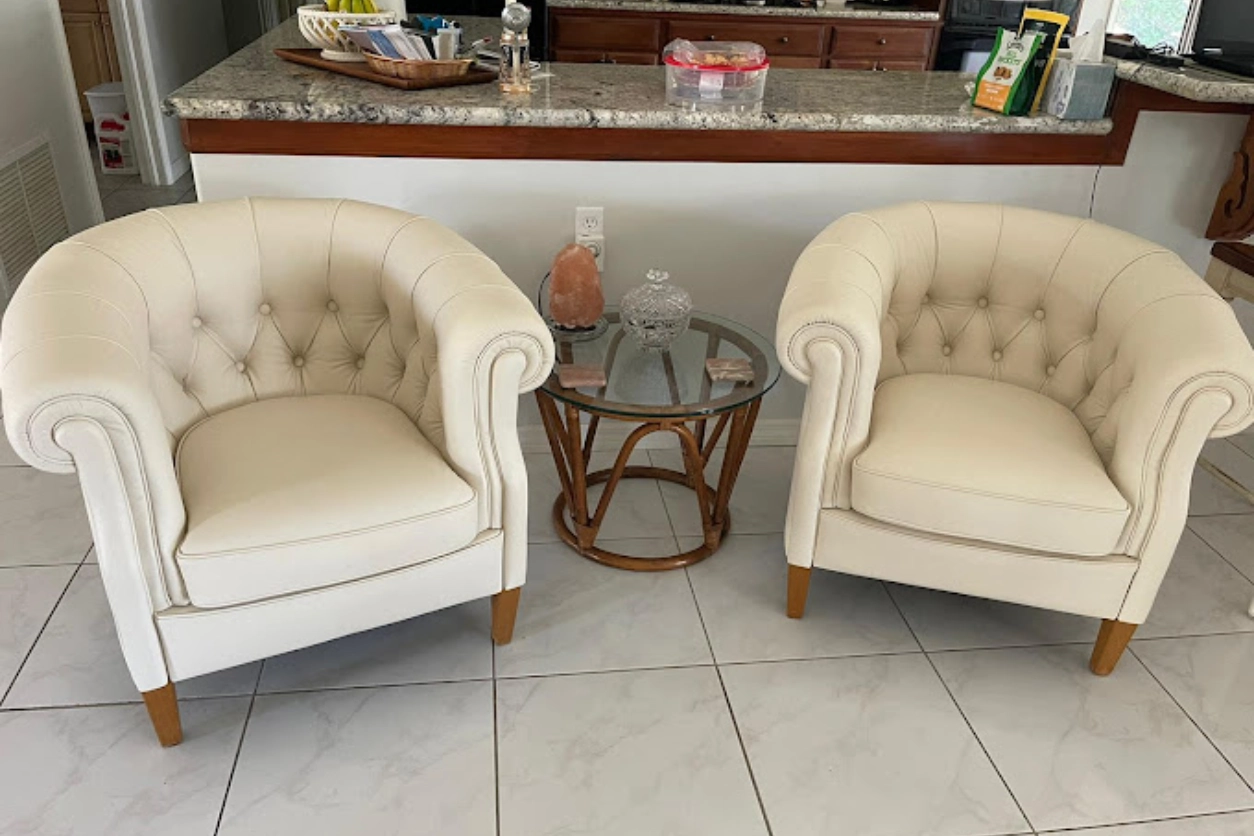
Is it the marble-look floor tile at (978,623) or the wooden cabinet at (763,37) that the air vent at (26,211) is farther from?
the marble-look floor tile at (978,623)

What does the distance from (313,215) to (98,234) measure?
0.37 m

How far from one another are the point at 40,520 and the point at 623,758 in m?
1.50

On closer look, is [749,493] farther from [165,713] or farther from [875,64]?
[875,64]

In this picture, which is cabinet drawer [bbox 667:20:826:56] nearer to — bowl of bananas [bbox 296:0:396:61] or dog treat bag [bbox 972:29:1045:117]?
dog treat bag [bbox 972:29:1045:117]

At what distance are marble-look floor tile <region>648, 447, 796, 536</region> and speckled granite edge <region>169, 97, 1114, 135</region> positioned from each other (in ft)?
2.86

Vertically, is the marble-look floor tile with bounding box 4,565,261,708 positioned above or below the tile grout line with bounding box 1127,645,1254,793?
above

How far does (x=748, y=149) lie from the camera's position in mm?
2270

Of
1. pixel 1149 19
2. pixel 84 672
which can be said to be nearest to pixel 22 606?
pixel 84 672

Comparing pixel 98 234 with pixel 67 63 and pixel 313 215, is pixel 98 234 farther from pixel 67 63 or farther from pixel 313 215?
pixel 67 63

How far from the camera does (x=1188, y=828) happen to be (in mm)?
1598

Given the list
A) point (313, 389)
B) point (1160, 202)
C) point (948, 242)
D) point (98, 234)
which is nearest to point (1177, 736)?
point (948, 242)

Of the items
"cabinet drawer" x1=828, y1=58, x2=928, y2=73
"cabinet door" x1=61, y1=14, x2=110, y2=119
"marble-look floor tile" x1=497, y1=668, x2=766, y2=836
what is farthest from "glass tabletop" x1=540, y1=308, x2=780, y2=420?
"cabinet door" x1=61, y1=14, x2=110, y2=119

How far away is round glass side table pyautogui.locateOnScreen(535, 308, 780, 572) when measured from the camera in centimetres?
191

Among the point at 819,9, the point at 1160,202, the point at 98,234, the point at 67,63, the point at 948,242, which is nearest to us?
the point at 98,234
